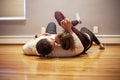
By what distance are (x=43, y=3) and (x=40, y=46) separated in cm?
178

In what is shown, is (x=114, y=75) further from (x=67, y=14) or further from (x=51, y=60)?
(x=67, y=14)

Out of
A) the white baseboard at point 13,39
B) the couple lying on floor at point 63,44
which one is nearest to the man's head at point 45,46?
the couple lying on floor at point 63,44

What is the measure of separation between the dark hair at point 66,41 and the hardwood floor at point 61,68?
0.16 m

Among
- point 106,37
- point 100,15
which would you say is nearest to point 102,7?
point 100,15

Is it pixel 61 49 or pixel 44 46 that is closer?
pixel 44 46

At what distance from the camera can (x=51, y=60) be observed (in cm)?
286

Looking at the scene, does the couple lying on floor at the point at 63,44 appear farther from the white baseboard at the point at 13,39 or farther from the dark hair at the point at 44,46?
the white baseboard at the point at 13,39

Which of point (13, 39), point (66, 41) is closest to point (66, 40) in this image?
point (66, 41)

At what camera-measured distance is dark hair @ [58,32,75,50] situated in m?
2.77

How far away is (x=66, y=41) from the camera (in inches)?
109

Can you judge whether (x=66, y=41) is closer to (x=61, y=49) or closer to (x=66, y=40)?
(x=66, y=40)

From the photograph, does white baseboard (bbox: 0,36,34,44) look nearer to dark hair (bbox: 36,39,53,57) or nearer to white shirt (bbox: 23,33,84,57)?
white shirt (bbox: 23,33,84,57)

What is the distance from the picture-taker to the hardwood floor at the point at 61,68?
2064 mm

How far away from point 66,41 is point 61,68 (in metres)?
0.44
